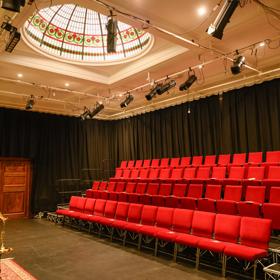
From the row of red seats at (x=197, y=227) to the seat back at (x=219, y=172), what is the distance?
1.94 m

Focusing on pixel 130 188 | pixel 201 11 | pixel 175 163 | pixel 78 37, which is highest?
pixel 78 37

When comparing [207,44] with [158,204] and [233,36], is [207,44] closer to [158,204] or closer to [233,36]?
[233,36]

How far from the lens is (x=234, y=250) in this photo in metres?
3.40

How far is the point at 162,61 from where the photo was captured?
640 cm

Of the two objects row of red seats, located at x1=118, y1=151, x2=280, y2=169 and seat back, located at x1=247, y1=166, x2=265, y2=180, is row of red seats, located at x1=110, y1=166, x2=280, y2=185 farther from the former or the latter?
row of red seats, located at x1=118, y1=151, x2=280, y2=169

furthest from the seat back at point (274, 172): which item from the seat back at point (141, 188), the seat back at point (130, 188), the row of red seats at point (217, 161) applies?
the seat back at point (130, 188)

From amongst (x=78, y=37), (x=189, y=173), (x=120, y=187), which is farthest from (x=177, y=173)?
(x=78, y=37)

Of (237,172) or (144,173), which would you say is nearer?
(237,172)

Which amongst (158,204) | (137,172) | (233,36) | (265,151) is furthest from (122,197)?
(233,36)

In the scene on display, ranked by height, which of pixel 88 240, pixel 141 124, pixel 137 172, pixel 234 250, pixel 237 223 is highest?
pixel 141 124

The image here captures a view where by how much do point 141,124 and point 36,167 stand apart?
4.03m

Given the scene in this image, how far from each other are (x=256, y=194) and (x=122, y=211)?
255 cm

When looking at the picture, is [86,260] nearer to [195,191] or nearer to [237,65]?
[195,191]

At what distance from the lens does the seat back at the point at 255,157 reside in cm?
644
